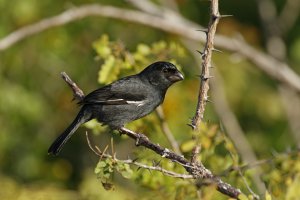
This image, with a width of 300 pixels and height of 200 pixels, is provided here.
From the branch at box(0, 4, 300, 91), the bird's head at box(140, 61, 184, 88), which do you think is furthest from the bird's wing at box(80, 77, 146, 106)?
the branch at box(0, 4, 300, 91)

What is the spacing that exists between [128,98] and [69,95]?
6302 mm

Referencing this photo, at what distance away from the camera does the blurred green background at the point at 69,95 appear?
12.8 meters

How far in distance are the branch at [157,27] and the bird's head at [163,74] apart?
180 centimetres

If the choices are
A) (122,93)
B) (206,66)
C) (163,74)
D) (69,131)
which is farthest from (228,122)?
(206,66)

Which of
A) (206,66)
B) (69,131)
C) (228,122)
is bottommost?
(228,122)

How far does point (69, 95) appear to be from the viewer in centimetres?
1382

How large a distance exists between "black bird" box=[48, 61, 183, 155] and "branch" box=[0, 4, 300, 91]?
1849 millimetres

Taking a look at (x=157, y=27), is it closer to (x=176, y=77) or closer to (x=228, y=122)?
(x=228, y=122)

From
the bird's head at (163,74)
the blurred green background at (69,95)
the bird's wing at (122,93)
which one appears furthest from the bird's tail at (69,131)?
the blurred green background at (69,95)

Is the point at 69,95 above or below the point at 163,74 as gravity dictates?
below

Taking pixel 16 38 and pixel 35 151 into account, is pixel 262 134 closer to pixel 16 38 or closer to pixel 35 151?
pixel 35 151

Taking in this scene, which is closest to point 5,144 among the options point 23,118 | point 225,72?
point 23,118

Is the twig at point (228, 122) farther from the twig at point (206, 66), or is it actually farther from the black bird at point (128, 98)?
the twig at point (206, 66)

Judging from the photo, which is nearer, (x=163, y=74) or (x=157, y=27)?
(x=163, y=74)
